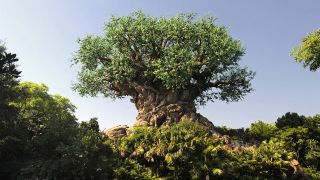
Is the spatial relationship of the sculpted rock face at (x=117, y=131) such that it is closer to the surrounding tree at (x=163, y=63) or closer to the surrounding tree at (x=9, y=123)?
the surrounding tree at (x=163, y=63)

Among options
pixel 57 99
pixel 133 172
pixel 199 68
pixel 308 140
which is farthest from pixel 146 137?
pixel 57 99

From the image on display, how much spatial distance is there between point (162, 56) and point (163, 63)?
2.41m

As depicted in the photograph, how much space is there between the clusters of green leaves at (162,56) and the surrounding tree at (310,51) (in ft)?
17.4

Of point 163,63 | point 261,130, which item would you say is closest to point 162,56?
point 163,63

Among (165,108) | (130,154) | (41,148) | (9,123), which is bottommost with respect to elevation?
(130,154)

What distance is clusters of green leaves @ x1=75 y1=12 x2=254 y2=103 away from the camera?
3778cm

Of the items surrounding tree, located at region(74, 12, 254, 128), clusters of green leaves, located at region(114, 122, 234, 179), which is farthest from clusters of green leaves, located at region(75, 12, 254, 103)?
clusters of green leaves, located at region(114, 122, 234, 179)

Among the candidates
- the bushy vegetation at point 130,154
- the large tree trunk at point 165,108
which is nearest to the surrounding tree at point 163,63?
the large tree trunk at point 165,108

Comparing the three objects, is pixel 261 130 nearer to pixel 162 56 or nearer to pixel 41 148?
pixel 162 56

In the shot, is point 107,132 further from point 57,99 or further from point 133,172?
point 57,99

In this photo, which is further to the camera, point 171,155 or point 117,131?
point 117,131

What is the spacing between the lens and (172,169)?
28.5 metres

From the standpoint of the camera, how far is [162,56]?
39.4 m

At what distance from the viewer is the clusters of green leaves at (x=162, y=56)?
1487 inches
